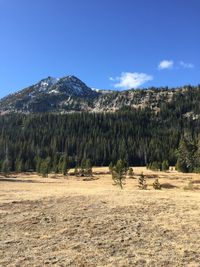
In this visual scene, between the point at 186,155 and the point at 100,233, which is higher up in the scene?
the point at 186,155

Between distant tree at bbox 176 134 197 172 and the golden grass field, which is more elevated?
distant tree at bbox 176 134 197 172

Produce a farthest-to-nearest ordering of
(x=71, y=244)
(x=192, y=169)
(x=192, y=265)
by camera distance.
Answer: (x=192, y=169) → (x=71, y=244) → (x=192, y=265)

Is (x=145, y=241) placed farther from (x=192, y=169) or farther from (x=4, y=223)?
(x=192, y=169)

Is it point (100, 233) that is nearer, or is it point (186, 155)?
point (100, 233)

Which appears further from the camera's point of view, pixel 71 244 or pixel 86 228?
pixel 86 228

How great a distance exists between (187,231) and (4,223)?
1115 centimetres

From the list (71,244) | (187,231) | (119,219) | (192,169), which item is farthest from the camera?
(192,169)

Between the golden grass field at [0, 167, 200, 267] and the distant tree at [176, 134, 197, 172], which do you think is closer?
the golden grass field at [0, 167, 200, 267]

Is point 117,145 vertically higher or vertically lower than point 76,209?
higher

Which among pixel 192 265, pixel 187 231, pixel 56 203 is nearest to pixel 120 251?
pixel 192 265

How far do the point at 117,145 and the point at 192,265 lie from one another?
18396 centimetres

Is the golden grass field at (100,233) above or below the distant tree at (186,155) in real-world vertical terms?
below

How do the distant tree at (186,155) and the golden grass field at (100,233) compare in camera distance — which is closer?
the golden grass field at (100,233)

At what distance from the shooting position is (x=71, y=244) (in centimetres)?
1722
